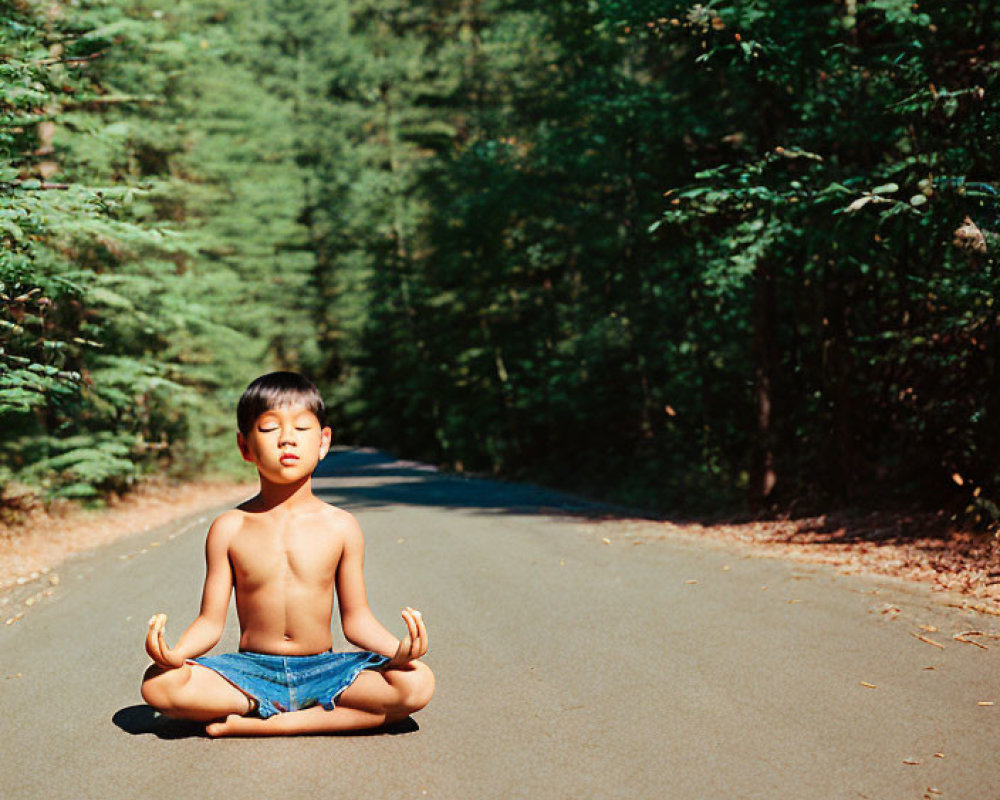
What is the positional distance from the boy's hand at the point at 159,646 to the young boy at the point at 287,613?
0.12m

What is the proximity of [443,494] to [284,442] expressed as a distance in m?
16.5

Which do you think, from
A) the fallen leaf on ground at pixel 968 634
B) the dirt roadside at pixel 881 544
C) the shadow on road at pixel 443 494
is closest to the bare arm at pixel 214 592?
the fallen leaf on ground at pixel 968 634

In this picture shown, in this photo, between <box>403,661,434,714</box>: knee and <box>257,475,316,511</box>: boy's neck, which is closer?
<box>403,661,434,714</box>: knee

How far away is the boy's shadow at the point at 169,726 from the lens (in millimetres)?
4535

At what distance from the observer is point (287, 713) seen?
14.5ft

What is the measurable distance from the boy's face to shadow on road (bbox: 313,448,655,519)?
1174 cm

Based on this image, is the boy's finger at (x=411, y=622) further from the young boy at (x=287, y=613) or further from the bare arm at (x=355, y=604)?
the bare arm at (x=355, y=604)

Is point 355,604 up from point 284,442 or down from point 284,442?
down

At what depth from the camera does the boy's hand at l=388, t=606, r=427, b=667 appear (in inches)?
158

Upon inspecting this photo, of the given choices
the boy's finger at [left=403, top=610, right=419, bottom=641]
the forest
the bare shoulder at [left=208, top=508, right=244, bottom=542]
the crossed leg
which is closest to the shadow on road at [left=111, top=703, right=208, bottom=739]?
the crossed leg

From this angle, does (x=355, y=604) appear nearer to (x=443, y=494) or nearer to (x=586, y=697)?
(x=586, y=697)

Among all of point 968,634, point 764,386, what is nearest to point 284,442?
point 968,634

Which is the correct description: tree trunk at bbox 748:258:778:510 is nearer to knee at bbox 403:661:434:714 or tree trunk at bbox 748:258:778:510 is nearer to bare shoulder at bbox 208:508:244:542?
knee at bbox 403:661:434:714

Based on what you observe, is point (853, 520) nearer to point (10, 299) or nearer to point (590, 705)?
point (590, 705)
